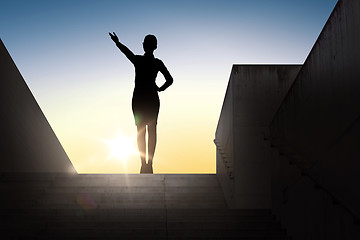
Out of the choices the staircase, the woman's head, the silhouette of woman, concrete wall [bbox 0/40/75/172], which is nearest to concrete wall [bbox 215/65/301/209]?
the staircase

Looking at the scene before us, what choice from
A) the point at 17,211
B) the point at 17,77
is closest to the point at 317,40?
the point at 17,211

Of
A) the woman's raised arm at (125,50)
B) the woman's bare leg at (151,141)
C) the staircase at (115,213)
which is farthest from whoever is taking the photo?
the woman's bare leg at (151,141)

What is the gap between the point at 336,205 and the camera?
4.15 metres

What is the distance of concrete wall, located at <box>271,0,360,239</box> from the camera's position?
403 centimetres

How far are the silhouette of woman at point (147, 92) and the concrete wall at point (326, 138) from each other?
11.4 feet

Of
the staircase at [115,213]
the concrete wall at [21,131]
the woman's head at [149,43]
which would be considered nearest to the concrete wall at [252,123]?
the staircase at [115,213]

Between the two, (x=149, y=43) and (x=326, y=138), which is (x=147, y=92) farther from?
(x=326, y=138)

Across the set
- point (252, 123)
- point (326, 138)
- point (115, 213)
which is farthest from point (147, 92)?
point (326, 138)

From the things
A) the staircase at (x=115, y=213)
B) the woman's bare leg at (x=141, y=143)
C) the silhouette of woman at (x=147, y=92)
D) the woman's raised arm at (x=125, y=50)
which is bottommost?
the staircase at (x=115, y=213)

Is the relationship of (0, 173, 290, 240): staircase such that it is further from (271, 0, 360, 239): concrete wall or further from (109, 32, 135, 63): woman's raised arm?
(109, 32, 135, 63): woman's raised arm

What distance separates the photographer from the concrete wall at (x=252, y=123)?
7.35 metres

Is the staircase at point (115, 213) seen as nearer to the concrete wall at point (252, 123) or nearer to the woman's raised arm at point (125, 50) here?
the concrete wall at point (252, 123)

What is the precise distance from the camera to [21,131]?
325 inches

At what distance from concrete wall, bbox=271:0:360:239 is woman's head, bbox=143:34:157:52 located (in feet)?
12.2
